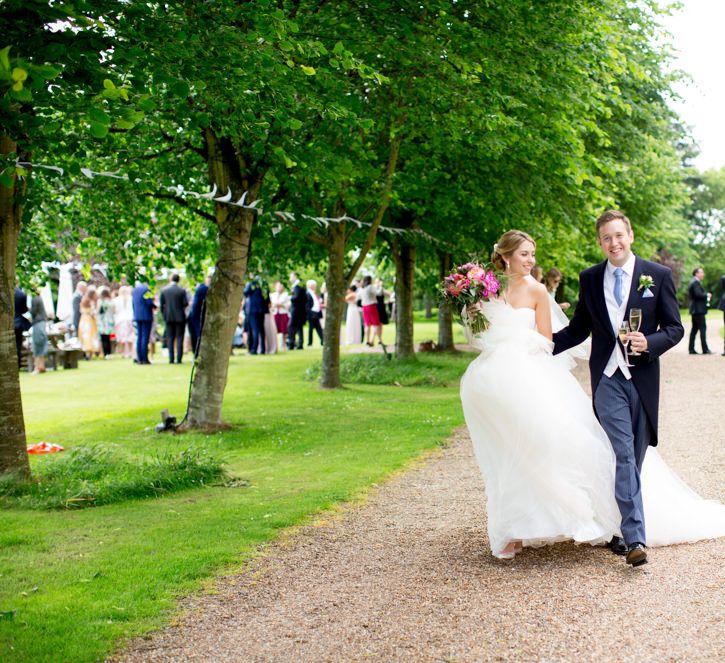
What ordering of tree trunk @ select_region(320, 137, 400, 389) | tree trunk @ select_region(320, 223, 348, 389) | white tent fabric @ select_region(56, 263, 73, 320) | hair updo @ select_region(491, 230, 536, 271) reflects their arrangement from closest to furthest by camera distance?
hair updo @ select_region(491, 230, 536, 271), tree trunk @ select_region(320, 137, 400, 389), tree trunk @ select_region(320, 223, 348, 389), white tent fabric @ select_region(56, 263, 73, 320)

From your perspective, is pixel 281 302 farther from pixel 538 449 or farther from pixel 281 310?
pixel 538 449

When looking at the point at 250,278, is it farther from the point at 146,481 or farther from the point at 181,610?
the point at 181,610

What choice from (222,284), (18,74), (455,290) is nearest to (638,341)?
(455,290)

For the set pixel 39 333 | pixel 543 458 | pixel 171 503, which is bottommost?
pixel 171 503

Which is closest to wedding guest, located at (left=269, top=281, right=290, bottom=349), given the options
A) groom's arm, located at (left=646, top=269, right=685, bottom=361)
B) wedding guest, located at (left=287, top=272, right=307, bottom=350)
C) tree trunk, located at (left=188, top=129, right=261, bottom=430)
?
wedding guest, located at (left=287, top=272, right=307, bottom=350)

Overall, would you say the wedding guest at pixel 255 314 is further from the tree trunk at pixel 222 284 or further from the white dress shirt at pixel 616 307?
the white dress shirt at pixel 616 307

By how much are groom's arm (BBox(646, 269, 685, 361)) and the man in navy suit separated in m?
20.8

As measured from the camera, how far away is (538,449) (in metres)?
6.55

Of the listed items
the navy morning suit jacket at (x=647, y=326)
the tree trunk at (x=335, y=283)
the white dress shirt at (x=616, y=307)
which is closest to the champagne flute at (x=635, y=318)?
the navy morning suit jacket at (x=647, y=326)

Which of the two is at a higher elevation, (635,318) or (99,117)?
(99,117)

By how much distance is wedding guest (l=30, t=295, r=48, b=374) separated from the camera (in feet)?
77.7

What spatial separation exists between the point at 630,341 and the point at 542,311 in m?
0.80

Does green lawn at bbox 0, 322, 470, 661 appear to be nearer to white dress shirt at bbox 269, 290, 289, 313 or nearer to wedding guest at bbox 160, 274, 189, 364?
wedding guest at bbox 160, 274, 189, 364

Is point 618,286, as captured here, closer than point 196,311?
Yes
